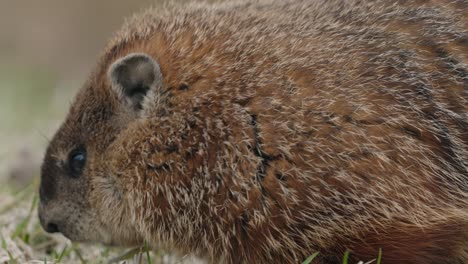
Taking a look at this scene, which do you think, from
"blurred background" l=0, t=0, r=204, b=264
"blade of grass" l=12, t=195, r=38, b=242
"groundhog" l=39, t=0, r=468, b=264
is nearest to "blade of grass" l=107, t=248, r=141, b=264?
"blurred background" l=0, t=0, r=204, b=264

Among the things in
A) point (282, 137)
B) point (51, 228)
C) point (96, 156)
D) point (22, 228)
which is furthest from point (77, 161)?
point (282, 137)

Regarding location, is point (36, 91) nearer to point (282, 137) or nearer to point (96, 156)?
point (96, 156)

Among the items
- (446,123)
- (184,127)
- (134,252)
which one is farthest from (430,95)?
(134,252)

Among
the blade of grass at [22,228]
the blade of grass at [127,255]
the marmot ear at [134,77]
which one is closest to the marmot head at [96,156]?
the marmot ear at [134,77]

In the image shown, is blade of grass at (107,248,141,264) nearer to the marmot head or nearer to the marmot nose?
the marmot head

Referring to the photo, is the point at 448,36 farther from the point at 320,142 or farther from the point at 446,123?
the point at 320,142

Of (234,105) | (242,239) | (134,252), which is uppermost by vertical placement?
(234,105)
